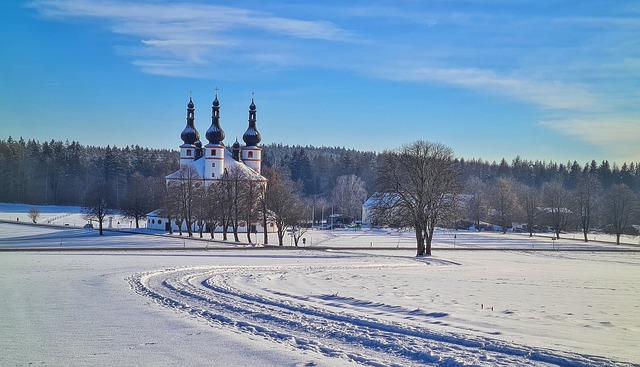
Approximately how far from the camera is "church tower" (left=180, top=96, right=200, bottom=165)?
336 ft

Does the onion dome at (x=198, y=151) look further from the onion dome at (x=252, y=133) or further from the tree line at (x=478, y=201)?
the tree line at (x=478, y=201)

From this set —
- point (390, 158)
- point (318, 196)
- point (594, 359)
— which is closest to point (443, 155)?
point (390, 158)

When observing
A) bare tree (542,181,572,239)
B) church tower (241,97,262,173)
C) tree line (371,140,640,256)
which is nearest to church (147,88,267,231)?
church tower (241,97,262,173)

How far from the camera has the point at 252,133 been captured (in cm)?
10606

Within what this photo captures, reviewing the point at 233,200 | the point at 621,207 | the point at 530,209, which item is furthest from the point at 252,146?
the point at 621,207

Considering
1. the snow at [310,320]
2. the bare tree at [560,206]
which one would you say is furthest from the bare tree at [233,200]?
the bare tree at [560,206]

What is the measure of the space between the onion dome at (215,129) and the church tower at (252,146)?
9330mm

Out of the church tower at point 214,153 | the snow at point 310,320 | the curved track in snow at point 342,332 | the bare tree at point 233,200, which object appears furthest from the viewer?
the church tower at point 214,153

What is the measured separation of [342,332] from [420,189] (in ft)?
119

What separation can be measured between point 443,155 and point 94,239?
3808cm

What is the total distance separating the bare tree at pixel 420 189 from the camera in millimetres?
47875

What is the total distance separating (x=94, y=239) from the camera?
63.5 metres

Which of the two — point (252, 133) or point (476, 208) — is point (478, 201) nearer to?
point (476, 208)

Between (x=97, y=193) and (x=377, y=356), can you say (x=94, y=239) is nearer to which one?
(x=97, y=193)
